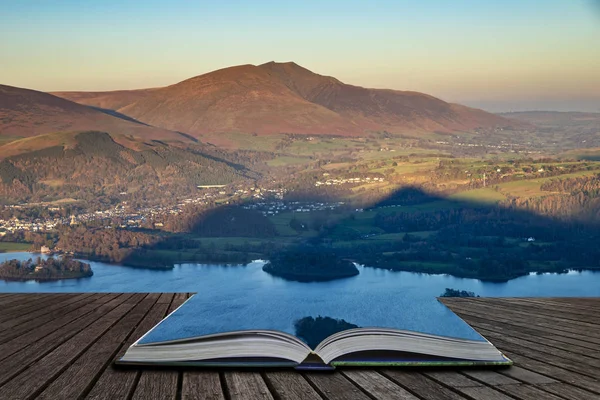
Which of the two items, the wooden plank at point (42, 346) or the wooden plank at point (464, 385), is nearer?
the wooden plank at point (464, 385)

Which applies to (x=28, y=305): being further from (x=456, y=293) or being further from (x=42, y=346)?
(x=456, y=293)

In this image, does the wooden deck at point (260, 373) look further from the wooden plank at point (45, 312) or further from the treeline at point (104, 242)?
the treeline at point (104, 242)

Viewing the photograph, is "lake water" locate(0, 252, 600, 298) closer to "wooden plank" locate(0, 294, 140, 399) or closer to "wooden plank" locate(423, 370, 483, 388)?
"wooden plank" locate(0, 294, 140, 399)

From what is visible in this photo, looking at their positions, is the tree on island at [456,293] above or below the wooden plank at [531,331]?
below

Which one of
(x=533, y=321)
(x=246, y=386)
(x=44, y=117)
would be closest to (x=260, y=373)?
(x=246, y=386)

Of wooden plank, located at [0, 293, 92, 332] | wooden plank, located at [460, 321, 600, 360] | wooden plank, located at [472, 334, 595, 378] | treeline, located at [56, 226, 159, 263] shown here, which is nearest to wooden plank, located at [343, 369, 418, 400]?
wooden plank, located at [472, 334, 595, 378]

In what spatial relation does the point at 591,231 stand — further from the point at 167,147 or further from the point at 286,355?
the point at 167,147

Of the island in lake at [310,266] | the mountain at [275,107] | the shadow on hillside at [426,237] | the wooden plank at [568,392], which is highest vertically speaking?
the mountain at [275,107]

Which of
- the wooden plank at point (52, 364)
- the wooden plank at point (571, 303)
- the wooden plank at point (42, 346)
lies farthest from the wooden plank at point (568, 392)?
the wooden plank at point (571, 303)
